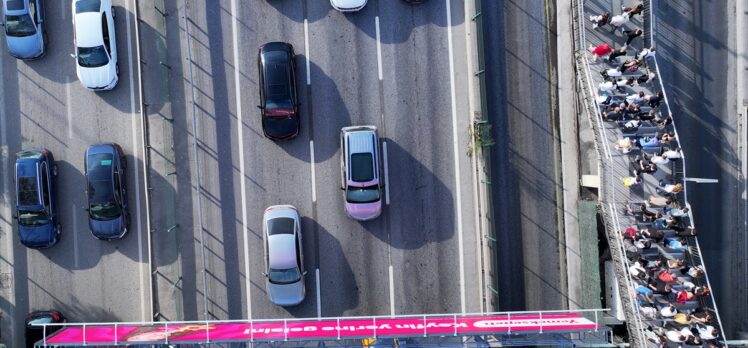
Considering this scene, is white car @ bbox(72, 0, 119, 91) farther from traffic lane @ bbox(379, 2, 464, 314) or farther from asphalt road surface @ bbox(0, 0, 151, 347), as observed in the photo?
traffic lane @ bbox(379, 2, 464, 314)

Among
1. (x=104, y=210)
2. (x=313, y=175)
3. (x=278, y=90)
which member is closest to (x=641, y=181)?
(x=313, y=175)

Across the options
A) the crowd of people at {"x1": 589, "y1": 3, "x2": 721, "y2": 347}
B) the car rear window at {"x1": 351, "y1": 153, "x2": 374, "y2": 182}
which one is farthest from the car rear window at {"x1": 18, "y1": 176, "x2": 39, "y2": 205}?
the crowd of people at {"x1": 589, "y1": 3, "x2": 721, "y2": 347}

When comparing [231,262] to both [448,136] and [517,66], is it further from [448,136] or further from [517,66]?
[517,66]

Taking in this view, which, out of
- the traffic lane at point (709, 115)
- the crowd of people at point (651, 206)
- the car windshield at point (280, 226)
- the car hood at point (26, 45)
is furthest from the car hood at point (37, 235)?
the traffic lane at point (709, 115)

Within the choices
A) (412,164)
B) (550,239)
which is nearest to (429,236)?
(412,164)

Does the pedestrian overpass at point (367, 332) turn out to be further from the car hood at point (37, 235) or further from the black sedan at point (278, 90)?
the black sedan at point (278, 90)
